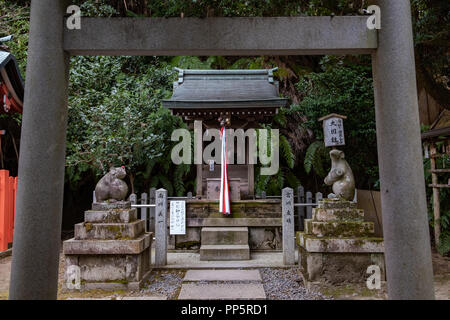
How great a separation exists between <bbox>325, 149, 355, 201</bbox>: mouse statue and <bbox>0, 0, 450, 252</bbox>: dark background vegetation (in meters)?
2.58

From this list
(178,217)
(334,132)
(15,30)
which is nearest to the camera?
(334,132)

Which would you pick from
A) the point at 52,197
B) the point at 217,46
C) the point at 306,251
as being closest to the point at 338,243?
the point at 306,251

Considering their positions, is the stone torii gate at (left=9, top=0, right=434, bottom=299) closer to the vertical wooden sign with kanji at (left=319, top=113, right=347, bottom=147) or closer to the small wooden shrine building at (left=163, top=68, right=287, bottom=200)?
the vertical wooden sign with kanji at (left=319, top=113, right=347, bottom=147)

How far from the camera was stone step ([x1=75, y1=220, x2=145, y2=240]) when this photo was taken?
449 centimetres

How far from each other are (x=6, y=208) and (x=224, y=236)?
5.28 meters

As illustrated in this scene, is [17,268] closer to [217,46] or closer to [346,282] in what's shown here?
[217,46]

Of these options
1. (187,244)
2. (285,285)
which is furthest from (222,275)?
(187,244)

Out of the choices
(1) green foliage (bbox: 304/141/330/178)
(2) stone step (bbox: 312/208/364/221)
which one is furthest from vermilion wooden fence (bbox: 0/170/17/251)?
(1) green foliage (bbox: 304/141/330/178)

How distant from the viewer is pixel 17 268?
2.34m

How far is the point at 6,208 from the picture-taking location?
23.1 feet

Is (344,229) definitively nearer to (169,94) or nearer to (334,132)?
(334,132)

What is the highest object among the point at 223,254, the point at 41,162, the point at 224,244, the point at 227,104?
the point at 227,104

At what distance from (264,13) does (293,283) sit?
14.2 feet

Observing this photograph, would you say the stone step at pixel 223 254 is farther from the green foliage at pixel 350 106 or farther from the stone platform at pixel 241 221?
the green foliage at pixel 350 106
